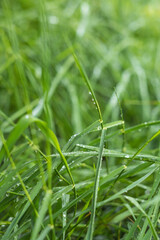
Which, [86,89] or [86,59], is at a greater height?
[86,59]

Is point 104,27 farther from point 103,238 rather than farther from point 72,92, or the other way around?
point 103,238

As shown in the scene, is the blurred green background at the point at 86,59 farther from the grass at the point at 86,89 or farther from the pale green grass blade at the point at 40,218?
the pale green grass blade at the point at 40,218

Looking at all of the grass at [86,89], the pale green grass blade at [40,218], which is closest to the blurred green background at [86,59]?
the grass at [86,89]

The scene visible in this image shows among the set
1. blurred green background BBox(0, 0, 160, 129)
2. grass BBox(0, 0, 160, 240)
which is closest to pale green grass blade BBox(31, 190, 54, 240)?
grass BBox(0, 0, 160, 240)

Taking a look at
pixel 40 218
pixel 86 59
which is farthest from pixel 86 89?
pixel 40 218

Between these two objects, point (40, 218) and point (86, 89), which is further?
point (86, 89)

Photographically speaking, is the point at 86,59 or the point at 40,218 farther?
the point at 86,59

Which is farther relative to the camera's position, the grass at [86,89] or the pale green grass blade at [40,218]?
the grass at [86,89]

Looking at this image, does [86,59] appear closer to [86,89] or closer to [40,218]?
[86,89]

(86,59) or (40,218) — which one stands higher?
(86,59)

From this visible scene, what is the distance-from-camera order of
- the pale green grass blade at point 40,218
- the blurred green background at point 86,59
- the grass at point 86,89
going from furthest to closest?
the blurred green background at point 86,59
the grass at point 86,89
the pale green grass blade at point 40,218

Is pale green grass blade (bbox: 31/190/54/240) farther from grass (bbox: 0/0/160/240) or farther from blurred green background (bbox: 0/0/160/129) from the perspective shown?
blurred green background (bbox: 0/0/160/129)
